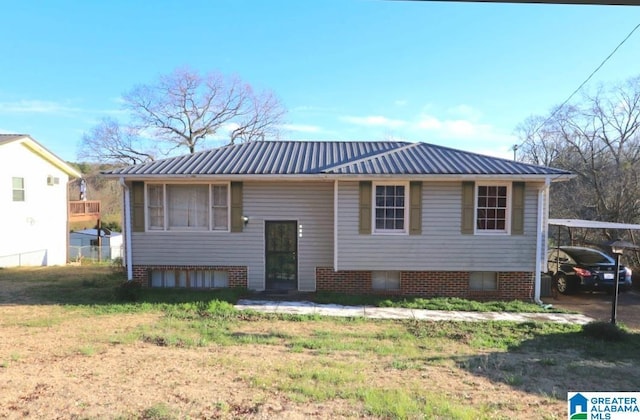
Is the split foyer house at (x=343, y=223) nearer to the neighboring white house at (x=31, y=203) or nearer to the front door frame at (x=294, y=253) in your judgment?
the front door frame at (x=294, y=253)

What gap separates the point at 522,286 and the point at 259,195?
7.44 metres

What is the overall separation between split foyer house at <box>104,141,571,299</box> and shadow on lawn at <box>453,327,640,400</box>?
3.13 m

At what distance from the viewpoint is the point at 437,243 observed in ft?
31.8

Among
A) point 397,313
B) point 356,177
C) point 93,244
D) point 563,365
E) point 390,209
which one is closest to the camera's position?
point 563,365

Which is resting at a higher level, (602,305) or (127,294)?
(127,294)

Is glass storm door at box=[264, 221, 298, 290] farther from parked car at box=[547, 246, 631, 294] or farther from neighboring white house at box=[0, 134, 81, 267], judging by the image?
neighboring white house at box=[0, 134, 81, 267]

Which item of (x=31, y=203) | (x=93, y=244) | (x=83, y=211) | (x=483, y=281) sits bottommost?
(x=93, y=244)

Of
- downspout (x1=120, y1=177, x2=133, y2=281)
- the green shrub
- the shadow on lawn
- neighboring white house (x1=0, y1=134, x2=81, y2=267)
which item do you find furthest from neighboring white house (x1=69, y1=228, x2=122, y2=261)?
the shadow on lawn

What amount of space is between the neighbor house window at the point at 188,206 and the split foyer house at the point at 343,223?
1.1 inches

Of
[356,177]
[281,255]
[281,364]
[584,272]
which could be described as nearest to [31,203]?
[281,255]

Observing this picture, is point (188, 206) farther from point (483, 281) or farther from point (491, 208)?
point (483, 281)

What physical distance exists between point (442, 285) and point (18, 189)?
19.0 metres

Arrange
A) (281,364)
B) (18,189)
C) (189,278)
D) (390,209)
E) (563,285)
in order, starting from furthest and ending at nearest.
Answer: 1. (18,189)
2. (563,285)
3. (189,278)
4. (390,209)
5. (281,364)

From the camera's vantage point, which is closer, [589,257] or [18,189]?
[589,257]
